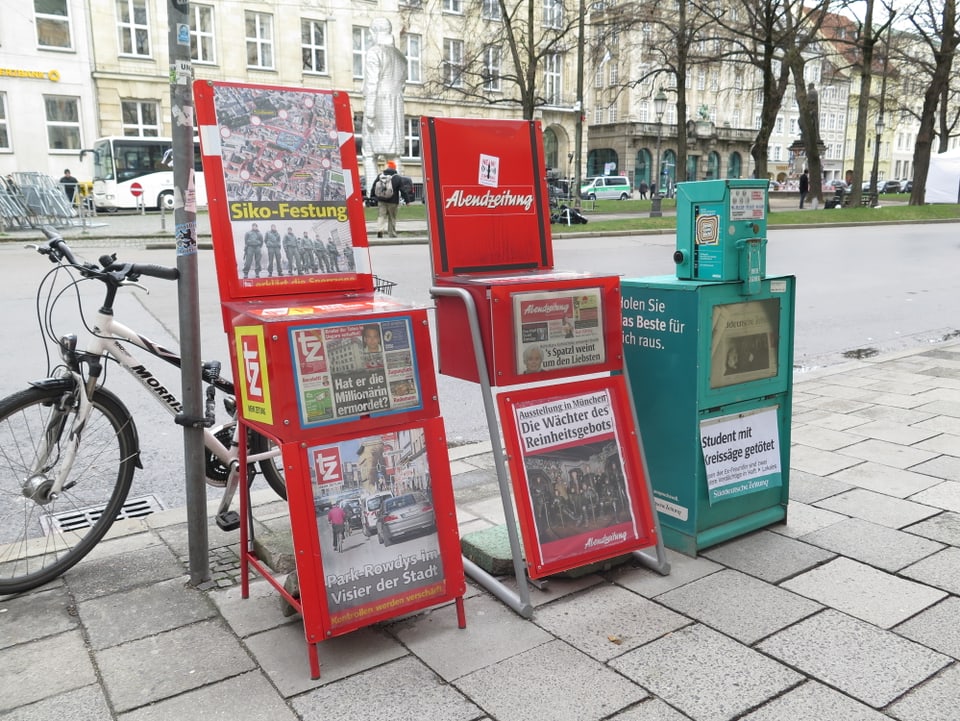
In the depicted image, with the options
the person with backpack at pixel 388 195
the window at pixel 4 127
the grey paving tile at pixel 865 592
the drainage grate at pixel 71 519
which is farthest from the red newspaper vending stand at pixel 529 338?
the window at pixel 4 127

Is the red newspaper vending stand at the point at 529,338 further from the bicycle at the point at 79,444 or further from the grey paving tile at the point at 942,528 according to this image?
the grey paving tile at the point at 942,528

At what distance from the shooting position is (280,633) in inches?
116

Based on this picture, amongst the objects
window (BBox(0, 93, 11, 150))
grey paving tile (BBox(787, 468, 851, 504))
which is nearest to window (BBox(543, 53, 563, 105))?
window (BBox(0, 93, 11, 150))

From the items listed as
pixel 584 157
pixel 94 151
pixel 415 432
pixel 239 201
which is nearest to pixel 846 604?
pixel 415 432

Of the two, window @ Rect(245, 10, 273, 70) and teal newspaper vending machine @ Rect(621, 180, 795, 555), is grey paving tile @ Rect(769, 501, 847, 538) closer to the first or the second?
teal newspaper vending machine @ Rect(621, 180, 795, 555)

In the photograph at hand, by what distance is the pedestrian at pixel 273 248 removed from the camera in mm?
3057

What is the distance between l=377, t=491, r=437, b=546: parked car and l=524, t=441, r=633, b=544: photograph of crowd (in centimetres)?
44

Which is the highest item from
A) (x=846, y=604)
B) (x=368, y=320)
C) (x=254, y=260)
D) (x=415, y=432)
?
(x=254, y=260)

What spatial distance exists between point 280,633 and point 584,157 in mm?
61089

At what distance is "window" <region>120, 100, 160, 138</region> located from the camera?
3688 cm

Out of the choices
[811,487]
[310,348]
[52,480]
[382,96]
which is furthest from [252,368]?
[382,96]

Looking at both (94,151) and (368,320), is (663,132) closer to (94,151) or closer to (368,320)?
(94,151)

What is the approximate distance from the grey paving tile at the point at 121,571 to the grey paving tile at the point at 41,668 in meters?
0.36

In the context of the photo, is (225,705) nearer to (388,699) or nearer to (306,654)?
(306,654)
